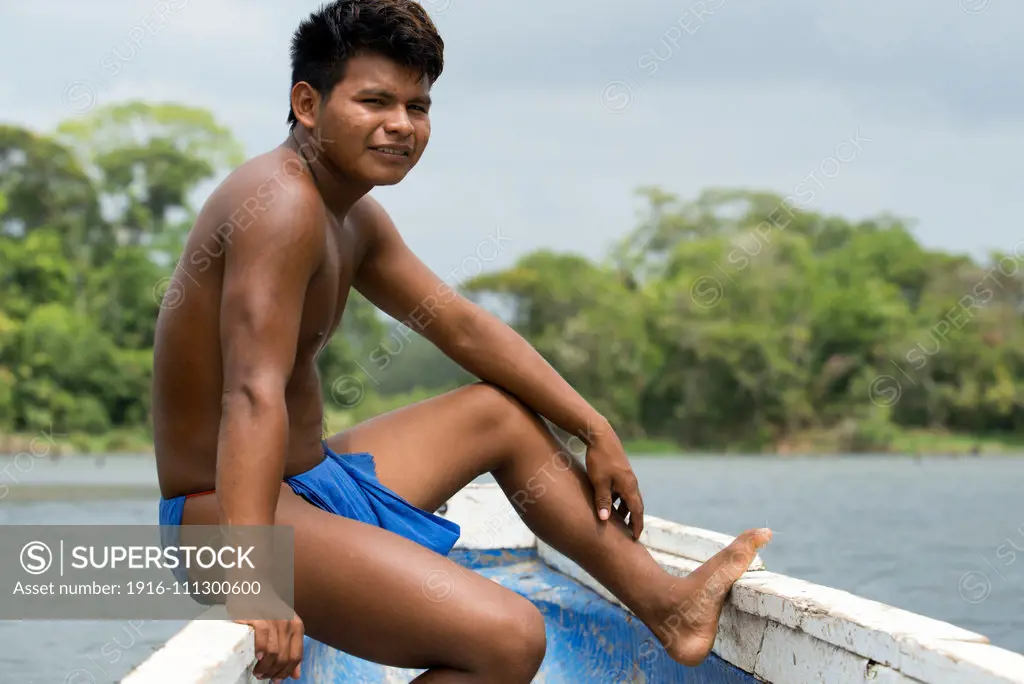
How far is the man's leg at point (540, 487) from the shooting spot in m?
2.21

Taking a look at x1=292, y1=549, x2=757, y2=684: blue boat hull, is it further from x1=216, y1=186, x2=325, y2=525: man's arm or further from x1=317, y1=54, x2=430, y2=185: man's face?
x1=317, y1=54, x2=430, y2=185: man's face

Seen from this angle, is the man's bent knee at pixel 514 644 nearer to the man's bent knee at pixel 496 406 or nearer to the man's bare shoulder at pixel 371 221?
the man's bent knee at pixel 496 406

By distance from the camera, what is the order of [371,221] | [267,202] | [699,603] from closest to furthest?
[267,202] < [699,603] < [371,221]

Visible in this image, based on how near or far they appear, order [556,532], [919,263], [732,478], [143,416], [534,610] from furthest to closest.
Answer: [919,263] → [143,416] → [732,478] → [556,532] → [534,610]

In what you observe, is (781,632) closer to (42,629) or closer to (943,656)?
(943,656)

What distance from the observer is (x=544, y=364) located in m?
2.34

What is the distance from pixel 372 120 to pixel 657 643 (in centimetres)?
128

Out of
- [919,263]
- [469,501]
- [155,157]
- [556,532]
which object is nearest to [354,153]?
[556,532]

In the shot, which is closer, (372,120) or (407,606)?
(407,606)

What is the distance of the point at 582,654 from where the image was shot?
9.36ft

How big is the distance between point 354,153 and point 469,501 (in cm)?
192

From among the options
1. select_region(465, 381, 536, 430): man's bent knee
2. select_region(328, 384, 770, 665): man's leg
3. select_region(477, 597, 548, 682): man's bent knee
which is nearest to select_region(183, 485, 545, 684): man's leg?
select_region(477, 597, 548, 682): man's bent knee


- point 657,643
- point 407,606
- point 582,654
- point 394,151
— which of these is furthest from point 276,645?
point 582,654

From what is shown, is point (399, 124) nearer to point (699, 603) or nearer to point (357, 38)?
point (357, 38)
